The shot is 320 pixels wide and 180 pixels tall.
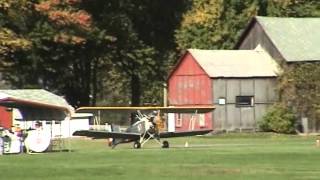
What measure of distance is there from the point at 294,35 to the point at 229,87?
28.1 ft

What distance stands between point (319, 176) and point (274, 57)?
48050 mm

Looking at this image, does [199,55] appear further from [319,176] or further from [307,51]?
[319,176]

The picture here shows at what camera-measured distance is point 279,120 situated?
6606cm

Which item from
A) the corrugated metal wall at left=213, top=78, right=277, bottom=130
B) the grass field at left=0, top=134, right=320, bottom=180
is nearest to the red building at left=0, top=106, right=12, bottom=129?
the corrugated metal wall at left=213, top=78, right=277, bottom=130

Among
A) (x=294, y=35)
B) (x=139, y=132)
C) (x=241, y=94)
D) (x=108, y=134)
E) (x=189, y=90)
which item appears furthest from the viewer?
(x=294, y=35)

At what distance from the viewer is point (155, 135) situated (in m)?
47.9

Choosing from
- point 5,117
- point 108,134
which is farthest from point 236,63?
point 108,134

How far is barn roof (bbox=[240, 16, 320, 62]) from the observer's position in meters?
70.6

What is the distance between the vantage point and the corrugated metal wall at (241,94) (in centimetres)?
6956

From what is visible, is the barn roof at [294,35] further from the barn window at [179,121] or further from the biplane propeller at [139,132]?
the biplane propeller at [139,132]

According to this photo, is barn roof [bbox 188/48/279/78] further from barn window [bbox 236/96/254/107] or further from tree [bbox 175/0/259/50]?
tree [bbox 175/0/259/50]

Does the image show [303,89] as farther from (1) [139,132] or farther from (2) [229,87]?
(1) [139,132]

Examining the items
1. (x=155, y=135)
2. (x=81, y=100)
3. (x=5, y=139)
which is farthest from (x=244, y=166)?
(x=81, y=100)

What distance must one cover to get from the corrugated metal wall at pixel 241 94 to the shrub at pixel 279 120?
2.20 m
